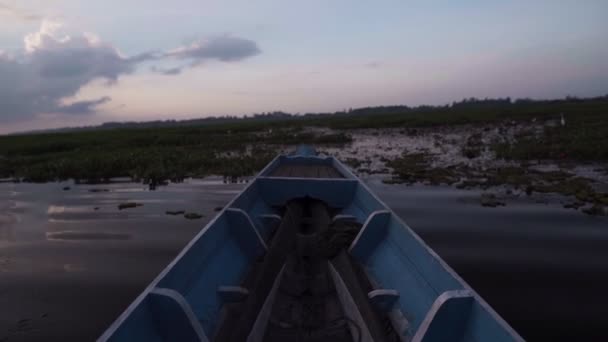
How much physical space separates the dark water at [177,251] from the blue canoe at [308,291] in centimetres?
172

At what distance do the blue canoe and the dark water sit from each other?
1722 mm

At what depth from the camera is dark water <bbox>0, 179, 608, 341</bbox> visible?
16.2 ft

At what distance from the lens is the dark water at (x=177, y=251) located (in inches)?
195

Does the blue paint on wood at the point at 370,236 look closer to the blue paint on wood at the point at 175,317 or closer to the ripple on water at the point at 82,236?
the blue paint on wood at the point at 175,317

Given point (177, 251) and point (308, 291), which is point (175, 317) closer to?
point (308, 291)

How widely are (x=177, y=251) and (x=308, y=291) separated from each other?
11.3ft

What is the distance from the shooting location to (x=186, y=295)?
10.7 feet

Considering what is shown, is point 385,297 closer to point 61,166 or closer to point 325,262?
point 325,262

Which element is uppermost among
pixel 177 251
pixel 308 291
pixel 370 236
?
pixel 370 236

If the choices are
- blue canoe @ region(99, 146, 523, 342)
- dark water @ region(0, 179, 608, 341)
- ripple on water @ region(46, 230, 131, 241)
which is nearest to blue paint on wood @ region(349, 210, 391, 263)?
blue canoe @ region(99, 146, 523, 342)

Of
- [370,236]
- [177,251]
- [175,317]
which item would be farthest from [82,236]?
[175,317]

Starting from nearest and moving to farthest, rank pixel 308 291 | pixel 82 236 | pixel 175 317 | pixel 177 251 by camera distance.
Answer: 1. pixel 175 317
2. pixel 308 291
3. pixel 177 251
4. pixel 82 236

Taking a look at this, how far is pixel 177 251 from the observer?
716 centimetres

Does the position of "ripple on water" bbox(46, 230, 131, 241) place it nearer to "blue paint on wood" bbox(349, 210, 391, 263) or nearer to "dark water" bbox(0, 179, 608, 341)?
"dark water" bbox(0, 179, 608, 341)
